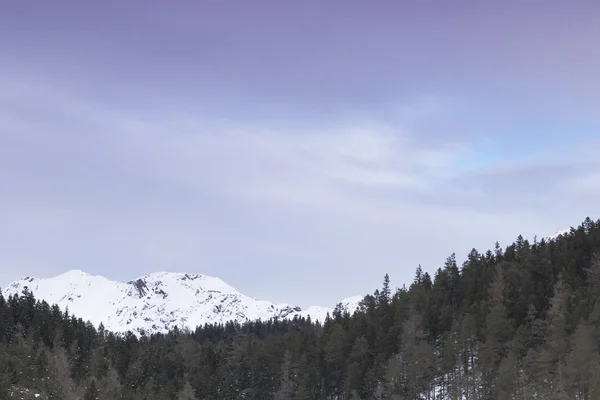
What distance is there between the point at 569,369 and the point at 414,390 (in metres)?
29.3

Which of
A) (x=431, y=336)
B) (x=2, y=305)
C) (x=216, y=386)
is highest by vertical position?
(x=2, y=305)

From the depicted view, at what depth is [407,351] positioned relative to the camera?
111m

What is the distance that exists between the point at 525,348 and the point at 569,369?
73.0ft

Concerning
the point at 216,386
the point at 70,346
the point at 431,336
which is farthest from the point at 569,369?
the point at 70,346

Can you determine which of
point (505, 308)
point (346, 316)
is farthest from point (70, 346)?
point (505, 308)

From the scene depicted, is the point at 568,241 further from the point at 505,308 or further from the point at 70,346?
the point at 70,346

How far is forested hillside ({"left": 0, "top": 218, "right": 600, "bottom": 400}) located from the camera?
88188 millimetres

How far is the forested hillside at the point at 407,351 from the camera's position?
289ft

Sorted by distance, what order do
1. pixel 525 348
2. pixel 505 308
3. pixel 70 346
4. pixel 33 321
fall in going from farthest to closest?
pixel 33 321
pixel 70 346
pixel 505 308
pixel 525 348

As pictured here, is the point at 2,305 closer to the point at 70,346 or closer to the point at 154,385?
the point at 70,346

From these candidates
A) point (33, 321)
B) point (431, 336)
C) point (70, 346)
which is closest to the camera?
point (431, 336)

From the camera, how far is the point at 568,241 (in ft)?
456

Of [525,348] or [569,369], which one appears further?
[525,348]

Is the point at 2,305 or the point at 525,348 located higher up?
the point at 2,305
